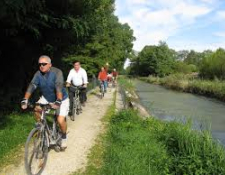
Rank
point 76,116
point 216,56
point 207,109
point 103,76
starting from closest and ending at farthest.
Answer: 1. point 76,116
2. point 103,76
3. point 207,109
4. point 216,56

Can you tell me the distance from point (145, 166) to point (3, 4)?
5.25 meters

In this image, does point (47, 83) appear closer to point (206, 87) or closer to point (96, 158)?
point (96, 158)

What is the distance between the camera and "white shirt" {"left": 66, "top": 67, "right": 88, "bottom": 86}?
13.6m

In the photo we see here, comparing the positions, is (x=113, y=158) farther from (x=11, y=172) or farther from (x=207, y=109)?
(x=207, y=109)

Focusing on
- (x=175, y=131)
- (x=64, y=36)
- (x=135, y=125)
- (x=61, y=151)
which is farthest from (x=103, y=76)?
(x=61, y=151)

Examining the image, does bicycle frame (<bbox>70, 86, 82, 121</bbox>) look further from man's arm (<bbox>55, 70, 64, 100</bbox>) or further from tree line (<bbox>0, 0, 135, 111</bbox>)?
man's arm (<bbox>55, 70, 64, 100</bbox>)

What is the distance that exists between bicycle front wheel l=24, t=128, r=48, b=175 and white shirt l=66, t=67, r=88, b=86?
6366 mm

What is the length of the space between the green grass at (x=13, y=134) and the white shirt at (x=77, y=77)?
1931mm

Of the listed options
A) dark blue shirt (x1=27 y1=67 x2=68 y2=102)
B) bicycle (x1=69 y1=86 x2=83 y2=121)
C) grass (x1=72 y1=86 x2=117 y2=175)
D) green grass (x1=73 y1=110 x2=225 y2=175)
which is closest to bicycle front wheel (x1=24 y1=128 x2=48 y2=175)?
grass (x1=72 y1=86 x2=117 y2=175)

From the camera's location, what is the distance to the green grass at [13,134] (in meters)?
8.48

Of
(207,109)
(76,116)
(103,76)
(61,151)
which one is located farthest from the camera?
(207,109)

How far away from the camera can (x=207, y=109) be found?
27.0m

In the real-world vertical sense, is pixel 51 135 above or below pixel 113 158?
above

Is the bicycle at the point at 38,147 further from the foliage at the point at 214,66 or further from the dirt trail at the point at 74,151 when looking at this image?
the foliage at the point at 214,66
